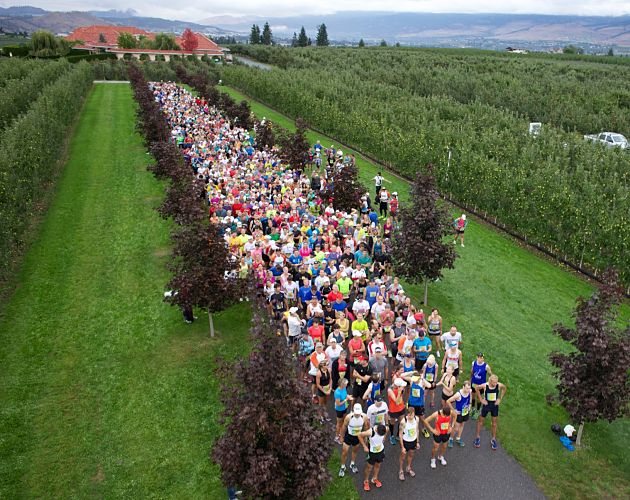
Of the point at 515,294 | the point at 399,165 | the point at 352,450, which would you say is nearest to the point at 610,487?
the point at 352,450

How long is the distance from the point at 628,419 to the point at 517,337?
3976 millimetres

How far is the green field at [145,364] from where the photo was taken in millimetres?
10375

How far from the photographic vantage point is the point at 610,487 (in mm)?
10156

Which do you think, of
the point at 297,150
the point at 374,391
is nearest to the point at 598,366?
the point at 374,391

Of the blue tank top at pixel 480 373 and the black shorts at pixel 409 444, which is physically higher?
the blue tank top at pixel 480 373

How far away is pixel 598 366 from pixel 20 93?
149 feet

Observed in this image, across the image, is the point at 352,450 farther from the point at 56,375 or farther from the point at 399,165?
the point at 399,165

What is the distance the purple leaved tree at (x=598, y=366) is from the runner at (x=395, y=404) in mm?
3498

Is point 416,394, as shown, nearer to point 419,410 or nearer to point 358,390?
point 419,410

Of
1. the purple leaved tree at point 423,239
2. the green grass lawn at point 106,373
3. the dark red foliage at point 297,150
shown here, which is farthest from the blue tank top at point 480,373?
the dark red foliage at point 297,150

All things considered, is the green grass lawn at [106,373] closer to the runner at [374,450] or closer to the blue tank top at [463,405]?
the runner at [374,450]

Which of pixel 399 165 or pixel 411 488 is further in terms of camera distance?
pixel 399 165

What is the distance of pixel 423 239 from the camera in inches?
636

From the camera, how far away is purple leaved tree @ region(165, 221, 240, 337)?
1350cm
